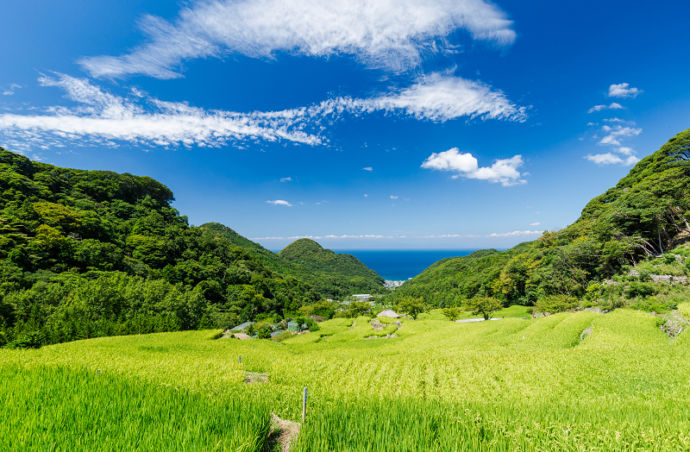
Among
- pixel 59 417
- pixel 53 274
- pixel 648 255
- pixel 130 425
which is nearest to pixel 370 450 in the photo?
pixel 130 425

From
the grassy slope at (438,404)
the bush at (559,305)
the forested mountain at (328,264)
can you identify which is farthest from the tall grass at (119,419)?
the forested mountain at (328,264)

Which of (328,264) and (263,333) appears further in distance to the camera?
(328,264)

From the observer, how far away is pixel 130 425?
2436 mm

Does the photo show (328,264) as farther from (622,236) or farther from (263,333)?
(622,236)

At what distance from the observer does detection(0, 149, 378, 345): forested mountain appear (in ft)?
69.4

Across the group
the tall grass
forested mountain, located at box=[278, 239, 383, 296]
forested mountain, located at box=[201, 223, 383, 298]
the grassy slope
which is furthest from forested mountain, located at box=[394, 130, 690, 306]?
forested mountain, located at box=[278, 239, 383, 296]

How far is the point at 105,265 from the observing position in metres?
36.3

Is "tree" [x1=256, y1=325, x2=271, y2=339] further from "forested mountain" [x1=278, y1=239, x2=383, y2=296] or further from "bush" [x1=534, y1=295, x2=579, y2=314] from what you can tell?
"forested mountain" [x1=278, y1=239, x2=383, y2=296]

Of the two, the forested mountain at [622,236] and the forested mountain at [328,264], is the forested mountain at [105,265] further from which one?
the forested mountain at [328,264]

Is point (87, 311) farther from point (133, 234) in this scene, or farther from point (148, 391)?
point (133, 234)

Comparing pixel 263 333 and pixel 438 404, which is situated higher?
pixel 438 404

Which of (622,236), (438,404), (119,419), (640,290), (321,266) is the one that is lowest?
(321,266)

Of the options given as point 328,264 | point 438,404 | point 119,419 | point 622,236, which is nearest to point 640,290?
point 622,236

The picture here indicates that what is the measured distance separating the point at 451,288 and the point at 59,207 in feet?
287
